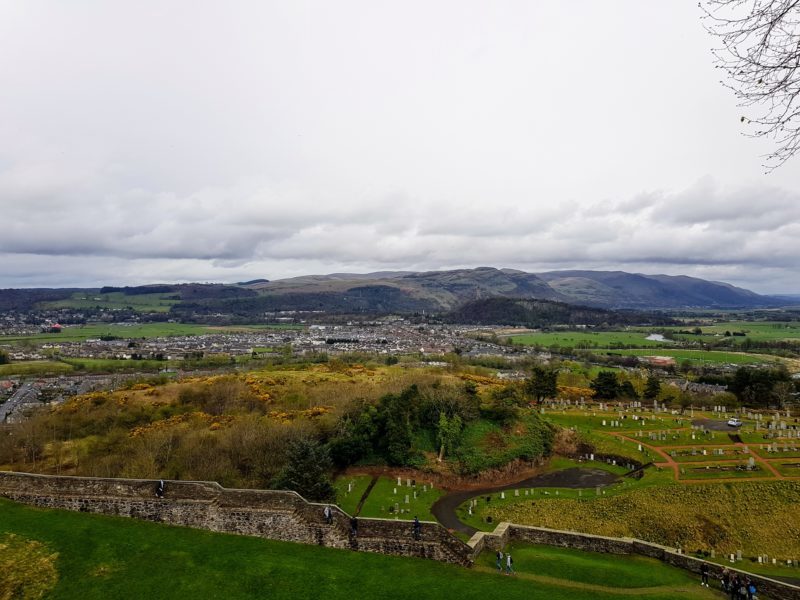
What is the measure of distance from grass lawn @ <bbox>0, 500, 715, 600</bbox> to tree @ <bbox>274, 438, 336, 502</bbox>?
1100 centimetres

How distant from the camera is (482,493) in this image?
4325 cm

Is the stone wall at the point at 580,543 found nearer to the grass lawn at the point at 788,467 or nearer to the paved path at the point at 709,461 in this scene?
the paved path at the point at 709,461

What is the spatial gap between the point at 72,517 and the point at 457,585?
1725cm

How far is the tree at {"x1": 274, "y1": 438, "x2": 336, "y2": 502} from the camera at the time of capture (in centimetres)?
3225

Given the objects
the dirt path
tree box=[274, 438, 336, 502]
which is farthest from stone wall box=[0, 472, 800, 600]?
the dirt path

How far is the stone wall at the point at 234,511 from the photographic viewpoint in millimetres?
21359

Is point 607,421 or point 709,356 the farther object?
point 709,356

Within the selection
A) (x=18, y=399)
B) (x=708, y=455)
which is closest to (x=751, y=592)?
(x=708, y=455)

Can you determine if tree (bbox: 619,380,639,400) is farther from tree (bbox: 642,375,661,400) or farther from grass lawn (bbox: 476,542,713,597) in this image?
grass lawn (bbox: 476,542,713,597)

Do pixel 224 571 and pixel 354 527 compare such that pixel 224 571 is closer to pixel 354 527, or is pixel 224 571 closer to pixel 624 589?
pixel 354 527

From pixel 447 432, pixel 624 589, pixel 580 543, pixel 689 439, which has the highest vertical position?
pixel 624 589

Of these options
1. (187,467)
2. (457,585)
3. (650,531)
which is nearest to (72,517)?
(187,467)

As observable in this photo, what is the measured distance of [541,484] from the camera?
1774 inches

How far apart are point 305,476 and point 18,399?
75496 millimetres
